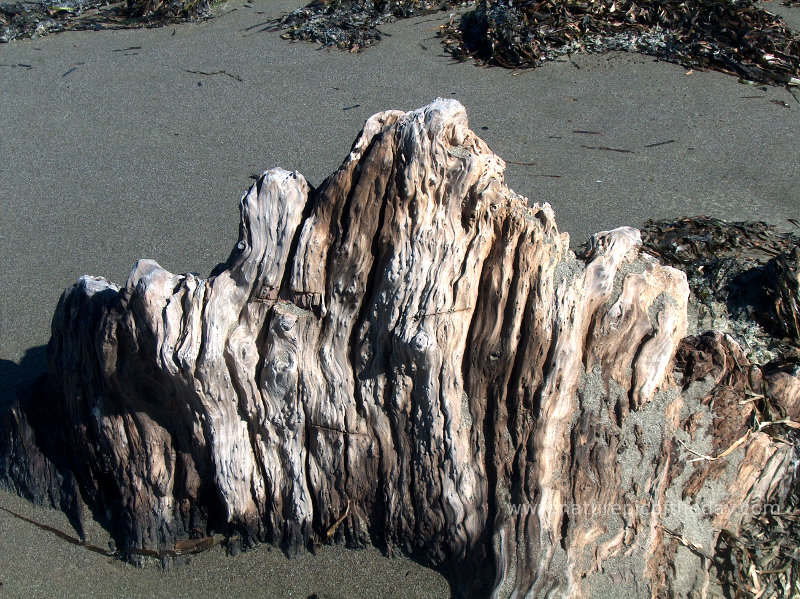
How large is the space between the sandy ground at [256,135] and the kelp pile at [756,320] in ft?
0.88

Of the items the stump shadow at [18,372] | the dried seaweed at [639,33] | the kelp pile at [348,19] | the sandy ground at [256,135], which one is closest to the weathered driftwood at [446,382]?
the stump shadow at [18,372]

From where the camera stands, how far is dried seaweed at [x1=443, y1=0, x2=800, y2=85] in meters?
6.17

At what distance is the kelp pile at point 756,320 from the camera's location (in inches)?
118

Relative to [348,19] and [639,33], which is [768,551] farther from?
[348,19]

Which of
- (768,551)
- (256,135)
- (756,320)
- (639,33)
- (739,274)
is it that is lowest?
(768,551)

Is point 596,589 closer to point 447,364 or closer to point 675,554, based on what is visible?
point 675,554

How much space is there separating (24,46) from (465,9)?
3.89 metres

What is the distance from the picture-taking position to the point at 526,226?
2.81m

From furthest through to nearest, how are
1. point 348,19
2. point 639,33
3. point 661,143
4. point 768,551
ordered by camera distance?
point 348,19 < point 639,33 < point 661,143 < point 768,551

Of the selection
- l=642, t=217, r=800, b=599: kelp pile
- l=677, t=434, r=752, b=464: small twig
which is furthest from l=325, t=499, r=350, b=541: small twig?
l=642, t=217, r=800, b=599: kelp pile

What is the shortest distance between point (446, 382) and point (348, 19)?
4968mm

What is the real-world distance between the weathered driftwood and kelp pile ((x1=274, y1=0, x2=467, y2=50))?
412 centimetres

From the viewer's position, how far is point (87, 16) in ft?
24.3

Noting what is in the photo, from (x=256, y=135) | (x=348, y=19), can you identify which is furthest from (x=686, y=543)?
(x=348, y=19)
